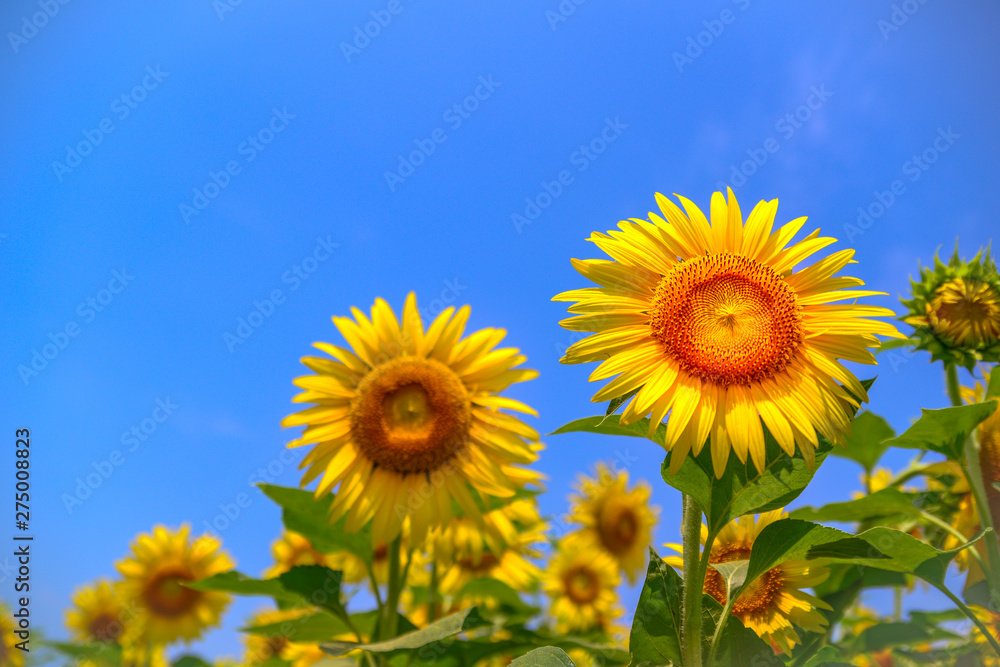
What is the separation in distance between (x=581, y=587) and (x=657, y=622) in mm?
4904

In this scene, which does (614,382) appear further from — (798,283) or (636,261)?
(798,283)

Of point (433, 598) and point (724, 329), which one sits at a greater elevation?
point (724, 329)

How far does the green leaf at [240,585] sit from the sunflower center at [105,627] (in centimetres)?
482

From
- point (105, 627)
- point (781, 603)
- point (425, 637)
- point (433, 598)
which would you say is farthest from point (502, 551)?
point (105, 627)

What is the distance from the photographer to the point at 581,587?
6578 mm

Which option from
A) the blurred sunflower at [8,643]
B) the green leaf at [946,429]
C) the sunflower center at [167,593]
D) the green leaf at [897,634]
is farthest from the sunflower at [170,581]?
the green leaf at [946,429]

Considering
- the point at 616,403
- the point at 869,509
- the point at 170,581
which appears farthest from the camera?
the point at 170,581

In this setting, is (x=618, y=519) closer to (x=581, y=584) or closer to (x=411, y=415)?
(x=581, y=584)

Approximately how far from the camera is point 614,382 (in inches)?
83.6

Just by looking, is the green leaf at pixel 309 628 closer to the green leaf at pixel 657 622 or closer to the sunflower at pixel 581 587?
the green leaf at pixel 657 622

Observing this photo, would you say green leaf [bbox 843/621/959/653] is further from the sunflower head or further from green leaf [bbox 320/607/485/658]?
green leaf [bbox 320/607/485/658]

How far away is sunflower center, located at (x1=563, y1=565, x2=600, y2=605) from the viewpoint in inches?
256

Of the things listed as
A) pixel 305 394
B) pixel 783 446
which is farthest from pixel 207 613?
pixel 783 446

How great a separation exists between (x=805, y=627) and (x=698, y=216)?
1550mm
